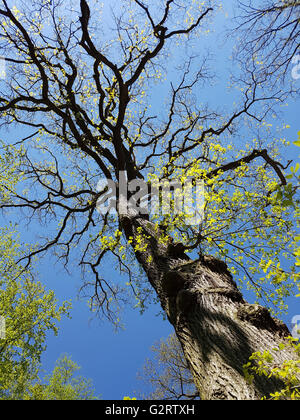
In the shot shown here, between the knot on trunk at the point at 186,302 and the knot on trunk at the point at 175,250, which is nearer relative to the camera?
the knot on trunk at the point at 186,302

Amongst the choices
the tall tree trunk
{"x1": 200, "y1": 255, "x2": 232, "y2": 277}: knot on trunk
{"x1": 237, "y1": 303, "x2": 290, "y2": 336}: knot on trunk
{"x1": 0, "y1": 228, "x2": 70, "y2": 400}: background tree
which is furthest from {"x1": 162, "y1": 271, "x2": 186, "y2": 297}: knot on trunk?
{"x1": 0, "y1": 228, "x2": 70, "y2": 400}: background tree

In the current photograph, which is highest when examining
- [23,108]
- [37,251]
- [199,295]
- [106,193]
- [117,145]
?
[23,108]

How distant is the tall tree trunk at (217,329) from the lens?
2.33m

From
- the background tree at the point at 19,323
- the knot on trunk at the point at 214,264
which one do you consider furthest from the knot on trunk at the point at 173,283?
the background tree at the point at 19,323

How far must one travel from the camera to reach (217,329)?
2920 mm

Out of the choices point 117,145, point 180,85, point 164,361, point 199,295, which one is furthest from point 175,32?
point 164,361

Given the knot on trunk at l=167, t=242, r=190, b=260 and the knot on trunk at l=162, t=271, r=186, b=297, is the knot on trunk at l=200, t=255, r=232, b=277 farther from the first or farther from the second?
the knot on trunk at l=162, t=271, r=186, b=297

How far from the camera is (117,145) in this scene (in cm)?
820

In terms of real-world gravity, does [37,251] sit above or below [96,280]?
above

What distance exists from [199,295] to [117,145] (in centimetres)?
581

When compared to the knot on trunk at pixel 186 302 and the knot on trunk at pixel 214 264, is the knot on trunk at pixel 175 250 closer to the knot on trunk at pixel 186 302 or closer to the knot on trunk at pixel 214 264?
the knot on trunk at pixel 214 264

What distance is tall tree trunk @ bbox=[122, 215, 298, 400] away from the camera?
7.64ft
